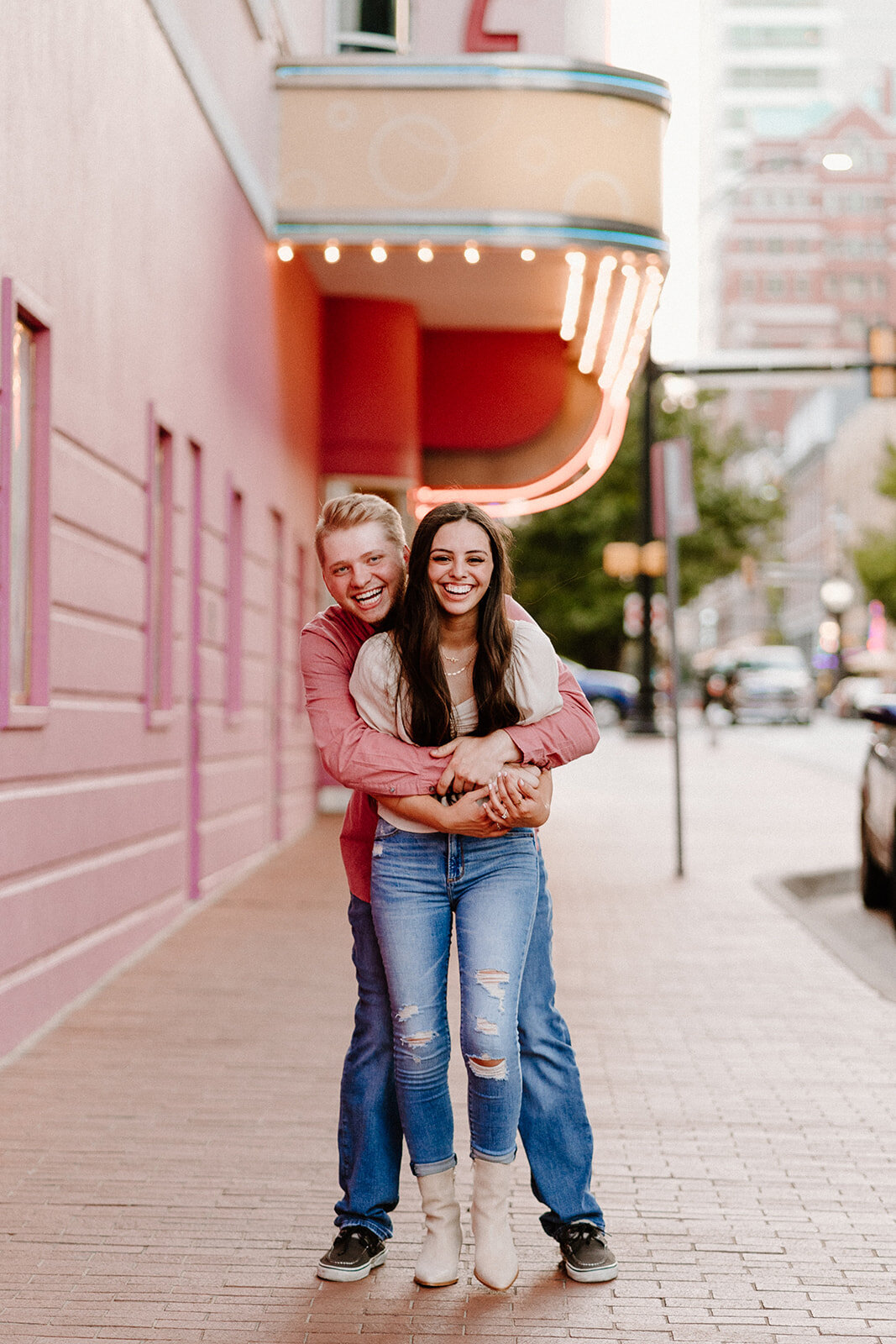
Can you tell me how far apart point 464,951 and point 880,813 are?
687 cm

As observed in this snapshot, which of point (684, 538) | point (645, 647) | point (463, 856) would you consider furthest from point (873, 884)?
point (684, 538)

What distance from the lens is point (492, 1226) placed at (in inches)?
151

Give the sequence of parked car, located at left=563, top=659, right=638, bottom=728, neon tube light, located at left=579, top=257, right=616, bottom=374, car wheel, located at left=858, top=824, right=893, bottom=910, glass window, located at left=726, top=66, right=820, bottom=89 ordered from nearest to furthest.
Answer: car wheel, located at left=858, top=824, right=893, bottom=910 < neon tube light, located at left=579, top=257, right=616, bottom=374 < parked car, located at left=563, top=659, right=638, bottom=728 < glass window, located at left=726, top=66, right=820, bottom=89

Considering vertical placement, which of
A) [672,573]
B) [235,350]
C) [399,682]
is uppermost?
[235,350]

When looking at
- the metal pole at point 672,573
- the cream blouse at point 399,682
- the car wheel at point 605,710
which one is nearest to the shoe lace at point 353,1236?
the cream blouse at point 399,682

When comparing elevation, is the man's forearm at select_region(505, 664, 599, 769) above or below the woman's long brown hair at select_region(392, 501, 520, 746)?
below

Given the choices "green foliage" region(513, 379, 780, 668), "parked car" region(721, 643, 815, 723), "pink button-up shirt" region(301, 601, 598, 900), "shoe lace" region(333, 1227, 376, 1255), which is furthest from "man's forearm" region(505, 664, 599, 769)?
"green foliage" region(513, 379, 780, 668)

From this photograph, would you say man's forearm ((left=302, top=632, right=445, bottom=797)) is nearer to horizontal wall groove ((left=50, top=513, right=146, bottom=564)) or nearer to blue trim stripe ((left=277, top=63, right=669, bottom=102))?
horizontal wall groove ((left=50, top=513, right=146, bottom=564))

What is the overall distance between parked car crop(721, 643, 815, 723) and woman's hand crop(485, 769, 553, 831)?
40022 mm

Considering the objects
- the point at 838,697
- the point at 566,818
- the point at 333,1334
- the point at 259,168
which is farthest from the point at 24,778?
the point at 838,697

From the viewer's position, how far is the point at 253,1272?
3992mm

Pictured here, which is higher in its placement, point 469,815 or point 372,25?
point 372,25

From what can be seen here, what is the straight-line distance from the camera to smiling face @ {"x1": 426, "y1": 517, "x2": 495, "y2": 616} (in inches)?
145

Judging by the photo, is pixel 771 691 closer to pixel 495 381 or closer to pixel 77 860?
pixel 495 381
